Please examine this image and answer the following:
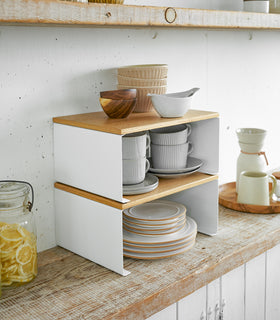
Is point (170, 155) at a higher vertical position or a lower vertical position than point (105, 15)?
lower

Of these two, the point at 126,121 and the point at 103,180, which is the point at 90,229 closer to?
the point at 103,180

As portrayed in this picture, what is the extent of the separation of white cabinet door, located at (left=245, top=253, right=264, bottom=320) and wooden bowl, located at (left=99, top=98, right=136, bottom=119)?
698 millimetres

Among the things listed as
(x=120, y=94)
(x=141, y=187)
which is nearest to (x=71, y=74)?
(x=120, y=94)

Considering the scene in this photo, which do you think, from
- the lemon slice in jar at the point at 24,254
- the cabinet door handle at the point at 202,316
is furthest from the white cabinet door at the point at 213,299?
the lemon slice in jar at the point at 24,254

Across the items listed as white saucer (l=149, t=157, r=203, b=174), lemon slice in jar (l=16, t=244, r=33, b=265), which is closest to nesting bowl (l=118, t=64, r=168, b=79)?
white saucer (l=149, t=157, r=203, b=174)

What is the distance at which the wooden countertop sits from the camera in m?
1.29

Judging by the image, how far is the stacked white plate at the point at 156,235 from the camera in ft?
5.15

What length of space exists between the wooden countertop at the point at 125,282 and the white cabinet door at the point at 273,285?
8 centimetres

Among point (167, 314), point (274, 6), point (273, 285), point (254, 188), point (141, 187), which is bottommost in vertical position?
point (273, 285)

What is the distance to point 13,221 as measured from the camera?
141 cm

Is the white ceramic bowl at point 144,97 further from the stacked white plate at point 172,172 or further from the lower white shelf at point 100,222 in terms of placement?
the lower white shelf at point 100,222

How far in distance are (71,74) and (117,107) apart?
237mm

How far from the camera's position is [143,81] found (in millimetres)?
1644

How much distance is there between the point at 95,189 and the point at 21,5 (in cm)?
60
